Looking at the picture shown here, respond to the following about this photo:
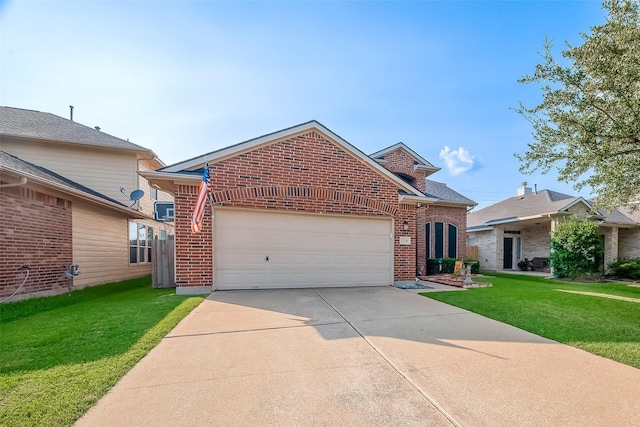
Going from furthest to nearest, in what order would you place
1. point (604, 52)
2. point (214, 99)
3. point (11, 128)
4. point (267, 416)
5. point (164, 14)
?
point (11, 128), point (214, 99), point (164, 14), point (604, 52), point (267, 416)

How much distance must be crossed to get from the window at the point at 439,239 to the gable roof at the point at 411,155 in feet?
9.62

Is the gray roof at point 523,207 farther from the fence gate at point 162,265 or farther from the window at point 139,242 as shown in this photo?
the window at point 139,242

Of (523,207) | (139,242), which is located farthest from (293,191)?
(523,207)

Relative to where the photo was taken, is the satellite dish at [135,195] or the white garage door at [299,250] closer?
the white garage door at [299,250]

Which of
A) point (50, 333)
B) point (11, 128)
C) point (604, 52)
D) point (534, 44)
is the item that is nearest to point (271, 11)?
point (534, 44)

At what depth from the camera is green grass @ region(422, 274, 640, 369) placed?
3.87 m

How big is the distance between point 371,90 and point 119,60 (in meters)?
7.42

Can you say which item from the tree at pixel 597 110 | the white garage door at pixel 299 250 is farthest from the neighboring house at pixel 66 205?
the tree at pixel 597 110

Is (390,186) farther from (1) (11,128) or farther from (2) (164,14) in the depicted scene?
(1) (11,128)

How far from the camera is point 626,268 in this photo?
13.5 m

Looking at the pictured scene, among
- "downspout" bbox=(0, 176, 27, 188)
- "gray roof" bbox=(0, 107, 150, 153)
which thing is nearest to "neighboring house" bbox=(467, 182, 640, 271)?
"gray roof" bbox=(0, 107, 150, 153)

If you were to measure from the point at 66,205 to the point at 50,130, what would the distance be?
5200 mm

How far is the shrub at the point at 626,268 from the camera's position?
13.2 m

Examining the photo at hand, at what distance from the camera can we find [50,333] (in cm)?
421
